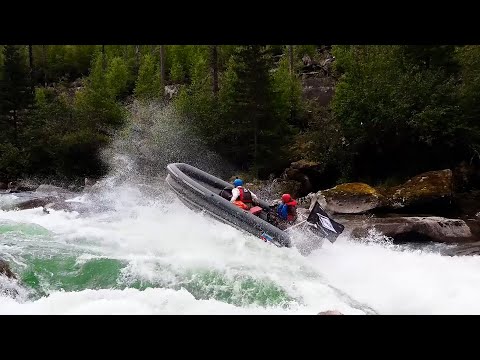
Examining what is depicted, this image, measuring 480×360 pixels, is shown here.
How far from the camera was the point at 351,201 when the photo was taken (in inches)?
562

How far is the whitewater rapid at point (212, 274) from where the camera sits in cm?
686

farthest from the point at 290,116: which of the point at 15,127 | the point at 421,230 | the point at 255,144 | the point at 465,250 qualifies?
the point at 15,127

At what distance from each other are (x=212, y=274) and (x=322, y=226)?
2.41 m

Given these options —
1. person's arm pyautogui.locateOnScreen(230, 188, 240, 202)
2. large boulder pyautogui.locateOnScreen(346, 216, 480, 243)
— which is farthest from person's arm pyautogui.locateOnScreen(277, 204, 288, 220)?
large boulder pyautogui.locateOnScreen(346, 216, 480, 243)

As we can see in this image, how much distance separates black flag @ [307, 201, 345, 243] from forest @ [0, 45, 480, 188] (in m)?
9.48

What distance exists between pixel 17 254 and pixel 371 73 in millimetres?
17596

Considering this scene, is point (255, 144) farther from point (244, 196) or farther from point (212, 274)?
point (212, 274)

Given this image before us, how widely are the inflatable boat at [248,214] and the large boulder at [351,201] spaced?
135 inches

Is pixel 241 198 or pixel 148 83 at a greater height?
pixel 148 83

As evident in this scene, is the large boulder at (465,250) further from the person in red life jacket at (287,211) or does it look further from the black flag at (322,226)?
the person in red life jacket at (287,211)

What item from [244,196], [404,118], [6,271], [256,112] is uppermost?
[404,118]

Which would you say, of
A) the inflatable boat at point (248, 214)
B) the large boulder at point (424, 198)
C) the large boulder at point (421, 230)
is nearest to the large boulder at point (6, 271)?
the inflatable boat at point (248, 214)
